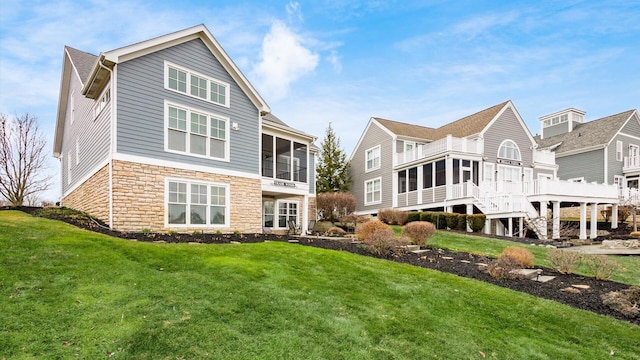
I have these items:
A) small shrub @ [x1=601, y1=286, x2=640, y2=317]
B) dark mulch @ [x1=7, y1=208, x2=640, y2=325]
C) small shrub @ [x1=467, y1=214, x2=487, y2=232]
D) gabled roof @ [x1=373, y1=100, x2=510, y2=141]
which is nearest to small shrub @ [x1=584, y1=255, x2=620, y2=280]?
dark mulch @ [x1=7, y1=208, x2=640, y2=325]

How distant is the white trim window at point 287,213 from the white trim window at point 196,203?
6646 millimetres

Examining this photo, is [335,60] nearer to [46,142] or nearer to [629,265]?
[629,265]

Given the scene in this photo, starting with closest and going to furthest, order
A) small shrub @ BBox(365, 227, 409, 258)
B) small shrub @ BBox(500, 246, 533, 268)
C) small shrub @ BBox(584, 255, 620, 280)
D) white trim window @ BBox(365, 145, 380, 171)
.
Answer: small shrub @ BBox(584, 255, 620, 280), small shrub @ BBox(500, 246, 533, 268), small shrub @ BBox(365, 227, 409, 258), white trim window @ BBox(365, 145, 380, 171)

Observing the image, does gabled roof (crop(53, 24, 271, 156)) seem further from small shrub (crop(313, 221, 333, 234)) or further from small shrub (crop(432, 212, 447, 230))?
small shrub (crop(432, 212, 447, 230))

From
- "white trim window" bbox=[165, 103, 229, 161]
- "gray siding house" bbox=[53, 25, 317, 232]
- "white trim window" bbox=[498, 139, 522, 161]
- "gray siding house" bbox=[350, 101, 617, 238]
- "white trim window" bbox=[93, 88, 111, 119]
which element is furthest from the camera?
"white trim window" bbox=[498, 139, 522, 161]

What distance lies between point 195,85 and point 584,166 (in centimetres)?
3093

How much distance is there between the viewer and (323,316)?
5.48 meters

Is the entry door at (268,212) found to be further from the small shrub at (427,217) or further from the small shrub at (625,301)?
the small shrub at (625,301)

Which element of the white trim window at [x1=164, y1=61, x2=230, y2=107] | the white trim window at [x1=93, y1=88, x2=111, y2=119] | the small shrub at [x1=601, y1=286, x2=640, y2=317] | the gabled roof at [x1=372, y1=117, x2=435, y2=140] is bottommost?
the small shrub at [x1=601, y1=286, x2=640, y2=317]

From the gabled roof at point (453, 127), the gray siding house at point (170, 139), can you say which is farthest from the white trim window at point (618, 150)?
the gray siding house at point (170, 139)

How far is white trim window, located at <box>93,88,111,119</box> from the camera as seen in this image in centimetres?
1261

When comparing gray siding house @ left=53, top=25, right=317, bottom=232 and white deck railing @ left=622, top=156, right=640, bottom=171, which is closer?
gray siding house @ left=53, top=25, right=317, bottom=232

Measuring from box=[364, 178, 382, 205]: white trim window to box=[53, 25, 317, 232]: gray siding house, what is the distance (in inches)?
439

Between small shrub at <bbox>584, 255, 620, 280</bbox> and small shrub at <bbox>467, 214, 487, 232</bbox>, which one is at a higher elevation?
small shrub at <bbox>467, 214, 487, 232</bbox>
